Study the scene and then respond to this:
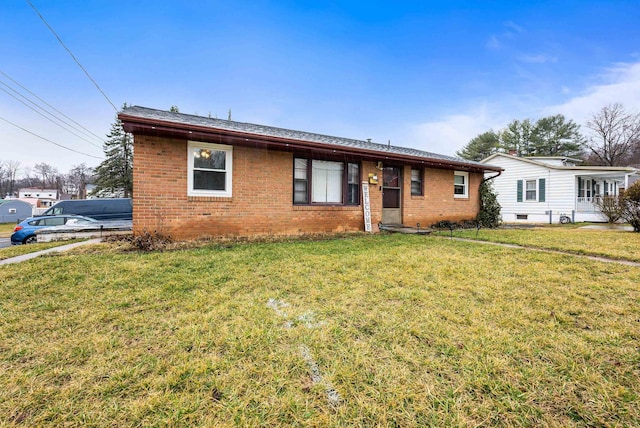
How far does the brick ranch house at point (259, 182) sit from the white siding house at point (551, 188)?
9.60 meters

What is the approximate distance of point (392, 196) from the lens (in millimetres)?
9859

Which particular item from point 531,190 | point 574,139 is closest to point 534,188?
point 531,190

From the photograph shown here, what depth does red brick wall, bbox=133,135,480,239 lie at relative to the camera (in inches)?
245

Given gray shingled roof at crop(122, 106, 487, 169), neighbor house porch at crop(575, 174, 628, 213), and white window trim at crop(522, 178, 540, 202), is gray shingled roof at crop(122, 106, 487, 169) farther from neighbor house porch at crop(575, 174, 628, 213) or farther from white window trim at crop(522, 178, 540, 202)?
neighbor house porch at crop(575, 174, 628, 213)

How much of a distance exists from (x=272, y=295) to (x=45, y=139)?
32832mm

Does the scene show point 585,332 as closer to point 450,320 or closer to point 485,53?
point 450,320

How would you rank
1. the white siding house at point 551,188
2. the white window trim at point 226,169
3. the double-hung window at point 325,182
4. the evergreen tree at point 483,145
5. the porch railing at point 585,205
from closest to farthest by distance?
the white window trim at point 226,169, the double-hung window at point 325,182, the white siding house at point 551,188, the porch railing at point 585,205, the evergreen tree at point 483,145

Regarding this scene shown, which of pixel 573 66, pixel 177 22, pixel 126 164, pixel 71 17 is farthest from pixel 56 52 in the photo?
A: pixel 573 66

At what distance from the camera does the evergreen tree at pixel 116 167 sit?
26.2 meters

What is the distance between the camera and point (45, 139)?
23.5 metres

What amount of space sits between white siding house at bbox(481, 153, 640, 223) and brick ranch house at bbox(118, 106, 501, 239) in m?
9.60

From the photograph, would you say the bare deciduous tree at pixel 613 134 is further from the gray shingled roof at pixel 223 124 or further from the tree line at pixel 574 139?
the gray shingled roof at pixel 223 124

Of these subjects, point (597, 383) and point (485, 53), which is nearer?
point (597, 383)

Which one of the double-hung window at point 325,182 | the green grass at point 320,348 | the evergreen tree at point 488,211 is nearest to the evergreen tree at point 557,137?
the evergreen tree at point 488,211
